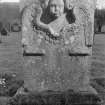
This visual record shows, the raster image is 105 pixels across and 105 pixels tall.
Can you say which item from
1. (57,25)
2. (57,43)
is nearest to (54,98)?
(57,43)

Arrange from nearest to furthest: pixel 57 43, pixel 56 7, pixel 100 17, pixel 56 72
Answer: pixel 56 7 < pixel 57 43 < pixel 56 72 < pixel 100 17

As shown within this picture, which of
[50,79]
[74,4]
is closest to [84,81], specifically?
[50,79]

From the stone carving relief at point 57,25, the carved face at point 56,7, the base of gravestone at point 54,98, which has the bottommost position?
the base of gravestone at point 54,98

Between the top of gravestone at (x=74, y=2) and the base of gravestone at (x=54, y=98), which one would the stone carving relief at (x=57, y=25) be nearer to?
the top of gravestone at (x=74, y=2)

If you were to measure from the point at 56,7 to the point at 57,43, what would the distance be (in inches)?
23.5

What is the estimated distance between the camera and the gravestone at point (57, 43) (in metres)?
4.09

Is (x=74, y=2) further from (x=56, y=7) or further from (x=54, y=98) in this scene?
(x=54, y=98)

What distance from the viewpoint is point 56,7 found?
4059mm

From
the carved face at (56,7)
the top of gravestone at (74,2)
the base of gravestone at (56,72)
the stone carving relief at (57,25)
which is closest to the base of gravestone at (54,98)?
the base of gravestone at (56,72)

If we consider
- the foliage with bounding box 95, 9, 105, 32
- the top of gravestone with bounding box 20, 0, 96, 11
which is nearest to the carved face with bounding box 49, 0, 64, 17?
the top of gravestone with bounding box 20, 0, 96, 11

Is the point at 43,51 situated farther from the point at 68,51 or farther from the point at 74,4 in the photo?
Answer: the point at 74,4

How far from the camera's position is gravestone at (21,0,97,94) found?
13.4 ft

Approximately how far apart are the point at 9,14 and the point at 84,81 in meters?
24.1

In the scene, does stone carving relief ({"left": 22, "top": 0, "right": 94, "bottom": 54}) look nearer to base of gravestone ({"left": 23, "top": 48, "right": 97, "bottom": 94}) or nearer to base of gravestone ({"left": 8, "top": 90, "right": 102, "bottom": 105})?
base of gravestone ({"left": 23, "top": 48, "right": 97, "bottom": 94})
